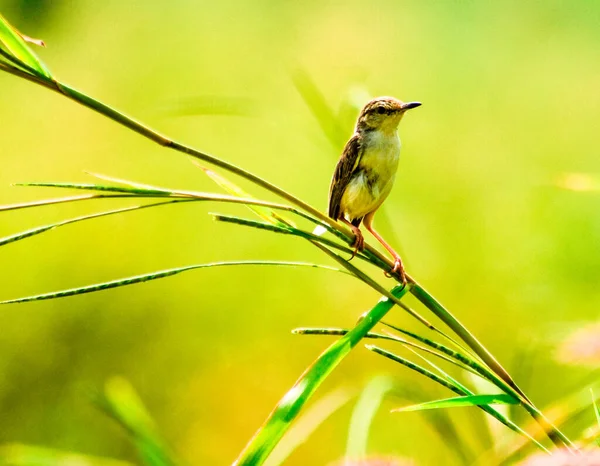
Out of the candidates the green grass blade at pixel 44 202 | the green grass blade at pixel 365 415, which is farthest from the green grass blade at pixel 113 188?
the green grass blade at pixel 365 415

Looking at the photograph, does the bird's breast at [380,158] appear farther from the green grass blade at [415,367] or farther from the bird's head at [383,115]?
the green grass blade at [415,367]

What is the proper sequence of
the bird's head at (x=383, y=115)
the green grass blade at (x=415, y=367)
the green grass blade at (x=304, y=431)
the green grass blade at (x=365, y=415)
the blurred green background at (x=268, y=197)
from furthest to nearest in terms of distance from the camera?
the blurred green background at (x=268, y=197) < the bird's head at (x=383, y=115) < the green grass blade at (x=304, y=431) < the green grass blade at (x=365, y=415) < the green grass blade at (x=415, y=367)

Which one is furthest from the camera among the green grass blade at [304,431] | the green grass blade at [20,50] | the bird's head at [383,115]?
the bird's head at [383,115]

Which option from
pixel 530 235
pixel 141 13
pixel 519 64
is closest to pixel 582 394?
pixel 530 235

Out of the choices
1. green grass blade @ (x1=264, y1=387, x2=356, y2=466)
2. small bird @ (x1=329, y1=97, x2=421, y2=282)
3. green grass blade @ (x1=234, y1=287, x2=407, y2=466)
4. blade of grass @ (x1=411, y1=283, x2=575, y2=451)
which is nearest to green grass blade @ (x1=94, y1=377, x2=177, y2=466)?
green grass blade @ (x1=264, y1=387, x2=356, y2=466)

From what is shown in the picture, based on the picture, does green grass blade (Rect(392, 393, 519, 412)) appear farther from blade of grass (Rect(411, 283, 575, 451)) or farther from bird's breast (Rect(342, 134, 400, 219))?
bird's breast (Rect(342, 134, 400, 219))

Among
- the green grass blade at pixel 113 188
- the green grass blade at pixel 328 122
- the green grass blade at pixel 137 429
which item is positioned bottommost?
the green grass blade at pixel 137 429

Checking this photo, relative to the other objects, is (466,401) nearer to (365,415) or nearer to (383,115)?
(365,415)
